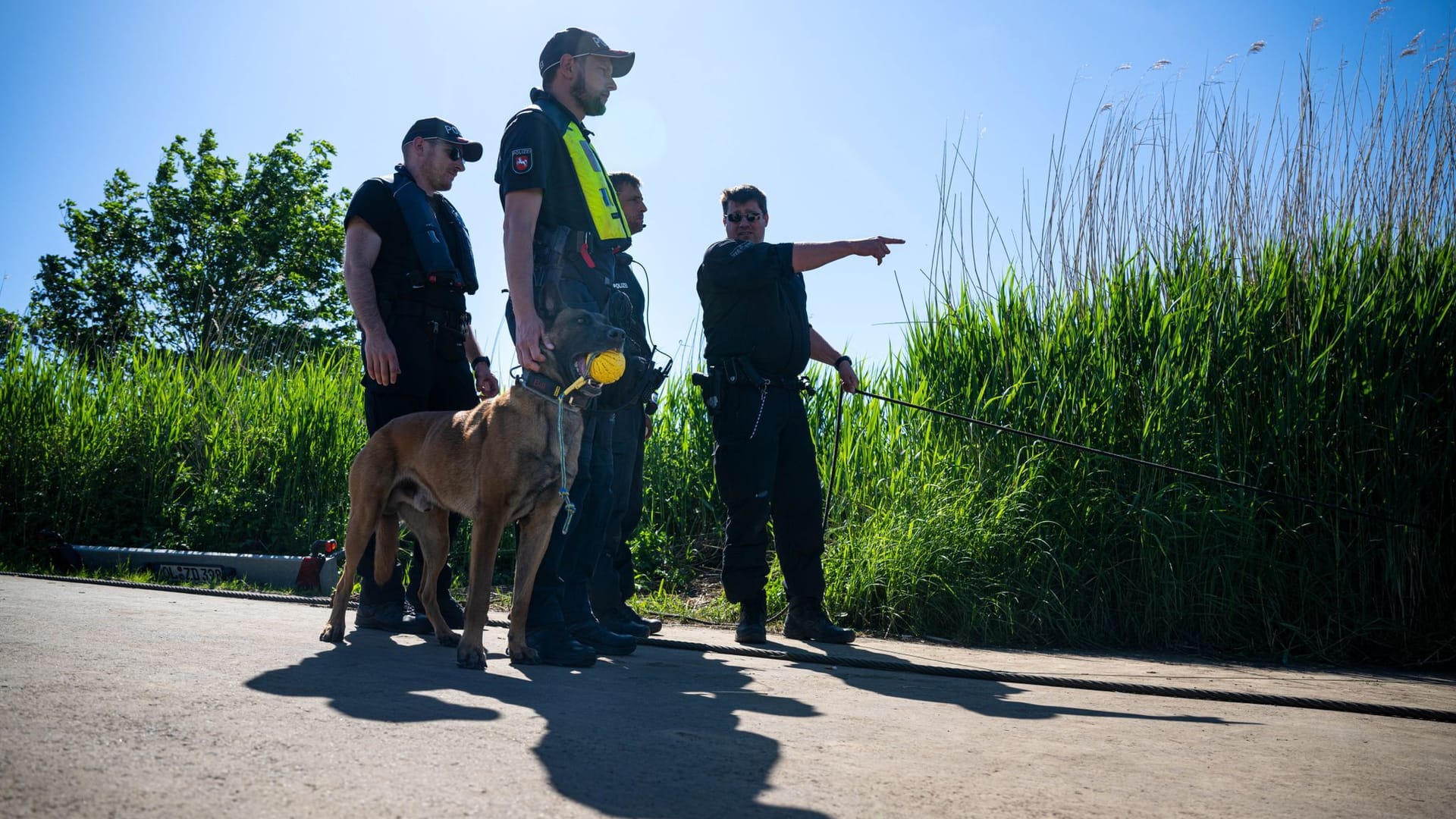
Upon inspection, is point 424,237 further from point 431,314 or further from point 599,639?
point 599,639

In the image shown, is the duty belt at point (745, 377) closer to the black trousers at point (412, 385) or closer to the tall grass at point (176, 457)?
the black trousers at point (412, 385)

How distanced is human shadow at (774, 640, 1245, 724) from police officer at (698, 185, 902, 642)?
30.7 inches

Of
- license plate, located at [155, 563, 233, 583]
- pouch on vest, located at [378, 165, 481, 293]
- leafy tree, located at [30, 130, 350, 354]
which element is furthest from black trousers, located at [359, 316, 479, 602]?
leafy tree, located at [30, 130, 350, 354]

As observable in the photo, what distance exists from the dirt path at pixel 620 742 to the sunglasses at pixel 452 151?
222 centimetres

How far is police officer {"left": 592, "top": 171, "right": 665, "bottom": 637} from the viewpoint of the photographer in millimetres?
3838

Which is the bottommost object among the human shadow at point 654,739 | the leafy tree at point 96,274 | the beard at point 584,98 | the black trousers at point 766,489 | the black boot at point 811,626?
the human shadow at point 654,739

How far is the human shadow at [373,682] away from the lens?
244 cm

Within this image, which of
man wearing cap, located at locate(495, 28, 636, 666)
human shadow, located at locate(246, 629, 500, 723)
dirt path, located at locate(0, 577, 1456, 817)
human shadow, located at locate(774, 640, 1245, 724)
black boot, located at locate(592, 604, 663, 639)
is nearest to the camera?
dirt path, located at locate(0, 577, 1456, 817)

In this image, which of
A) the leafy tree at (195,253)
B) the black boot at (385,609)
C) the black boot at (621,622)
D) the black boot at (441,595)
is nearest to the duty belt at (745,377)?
the black boot at (621,622)

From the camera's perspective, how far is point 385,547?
4.16 meters

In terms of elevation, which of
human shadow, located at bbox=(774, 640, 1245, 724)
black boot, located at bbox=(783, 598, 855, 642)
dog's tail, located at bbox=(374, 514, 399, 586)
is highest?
dog's tail, located at bbox=(374, 514, 399, 586)

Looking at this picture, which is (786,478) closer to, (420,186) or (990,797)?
(420,186)

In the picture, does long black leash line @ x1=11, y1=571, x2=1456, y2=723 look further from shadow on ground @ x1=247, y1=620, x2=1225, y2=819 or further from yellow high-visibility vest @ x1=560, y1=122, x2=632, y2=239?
yellow high-visibility vest @ x1=560, y1=122, x2=632, y2=239

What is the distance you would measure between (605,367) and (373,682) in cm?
122
